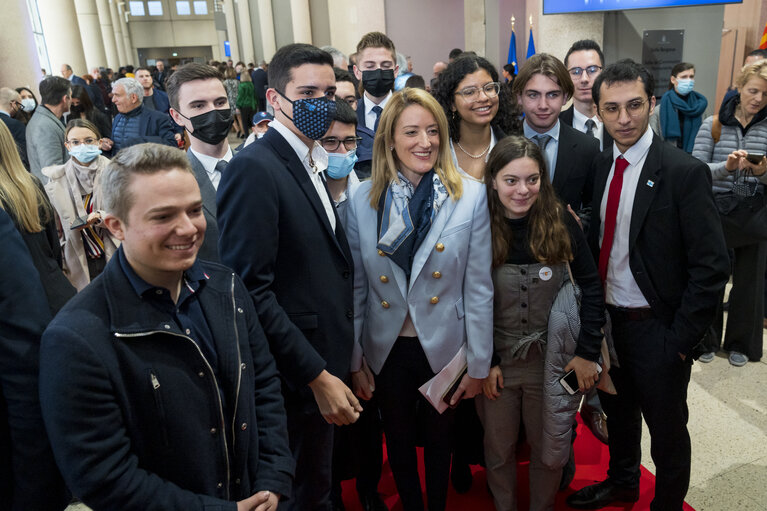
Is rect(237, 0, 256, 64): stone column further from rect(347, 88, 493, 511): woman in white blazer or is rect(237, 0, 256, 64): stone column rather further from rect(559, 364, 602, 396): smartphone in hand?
rect(559, 364, 602, 396): smartphone in hand

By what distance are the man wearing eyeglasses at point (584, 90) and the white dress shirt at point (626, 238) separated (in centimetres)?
121

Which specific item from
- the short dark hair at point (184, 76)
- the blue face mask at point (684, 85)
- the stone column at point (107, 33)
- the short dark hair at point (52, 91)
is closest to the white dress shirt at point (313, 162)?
the short dark hair at point (184, 76)

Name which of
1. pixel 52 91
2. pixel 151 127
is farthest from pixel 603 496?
pixel 52 91

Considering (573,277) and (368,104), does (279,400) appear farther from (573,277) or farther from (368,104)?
(368,104)

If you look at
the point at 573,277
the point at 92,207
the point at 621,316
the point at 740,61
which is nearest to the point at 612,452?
the point at 621,316

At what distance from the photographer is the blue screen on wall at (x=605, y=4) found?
5.87 metres

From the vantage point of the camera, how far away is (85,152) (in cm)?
373

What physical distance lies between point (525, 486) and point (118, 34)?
42886 millimetres

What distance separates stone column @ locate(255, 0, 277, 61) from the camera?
18969 mm

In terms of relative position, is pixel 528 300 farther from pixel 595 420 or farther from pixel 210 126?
pixel 210 126

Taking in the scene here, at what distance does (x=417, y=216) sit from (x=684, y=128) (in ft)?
13.1

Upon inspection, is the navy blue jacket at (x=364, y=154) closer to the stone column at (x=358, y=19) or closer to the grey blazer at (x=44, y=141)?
the grey blazer at (x=44, y=141)

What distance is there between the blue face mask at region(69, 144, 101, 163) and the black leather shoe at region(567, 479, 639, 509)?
3.58 meters

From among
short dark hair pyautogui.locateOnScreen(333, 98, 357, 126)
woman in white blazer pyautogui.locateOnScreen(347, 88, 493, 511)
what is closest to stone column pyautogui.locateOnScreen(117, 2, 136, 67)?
short dark hair pyautogui.locateOnScreen(333, 98, 357, 126)
